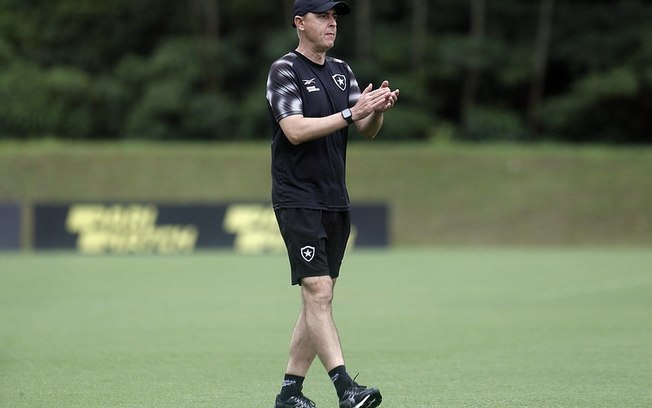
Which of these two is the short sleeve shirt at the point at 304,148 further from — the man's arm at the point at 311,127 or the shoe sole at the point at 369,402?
the shoe sole at the point at 369,402

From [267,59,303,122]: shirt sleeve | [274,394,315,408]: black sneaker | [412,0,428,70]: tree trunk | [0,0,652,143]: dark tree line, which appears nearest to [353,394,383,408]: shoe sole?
[274,394,315,408]: black sneaker

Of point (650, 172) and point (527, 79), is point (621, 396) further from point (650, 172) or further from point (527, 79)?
point (527, 79)

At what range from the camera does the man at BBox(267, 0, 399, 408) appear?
6477 mm

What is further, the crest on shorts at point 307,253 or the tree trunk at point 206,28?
the tree trunk at point 206,28

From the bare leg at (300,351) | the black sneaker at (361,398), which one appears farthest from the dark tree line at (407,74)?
the black sneaker at (361,398)

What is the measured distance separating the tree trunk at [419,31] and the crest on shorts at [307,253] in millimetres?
30375

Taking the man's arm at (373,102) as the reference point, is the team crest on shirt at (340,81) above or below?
above

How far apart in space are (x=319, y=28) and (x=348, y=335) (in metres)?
4.86

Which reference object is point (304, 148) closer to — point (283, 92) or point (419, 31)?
point (283, 92)

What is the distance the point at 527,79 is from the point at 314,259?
103ft

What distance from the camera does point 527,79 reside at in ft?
121

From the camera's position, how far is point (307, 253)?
21.5 ft

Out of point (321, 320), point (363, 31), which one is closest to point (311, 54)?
point (321, 320)

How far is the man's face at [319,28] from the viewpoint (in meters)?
6.67
